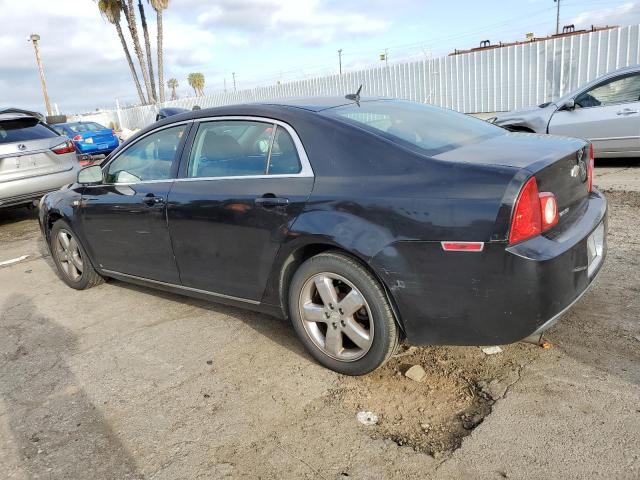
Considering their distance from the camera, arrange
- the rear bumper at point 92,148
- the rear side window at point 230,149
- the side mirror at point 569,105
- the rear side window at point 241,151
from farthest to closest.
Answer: the rear bumper at point 92,148, the side mirror at point 569,105, the rear side window at point 230,149, the rear side window at point 241,151

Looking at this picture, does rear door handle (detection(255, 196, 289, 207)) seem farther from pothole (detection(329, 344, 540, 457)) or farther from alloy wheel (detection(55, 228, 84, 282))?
alloy wheel (detection(55, 228, 84, 282))

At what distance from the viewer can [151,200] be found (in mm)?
3791

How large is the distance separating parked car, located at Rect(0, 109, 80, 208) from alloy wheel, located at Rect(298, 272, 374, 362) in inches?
245

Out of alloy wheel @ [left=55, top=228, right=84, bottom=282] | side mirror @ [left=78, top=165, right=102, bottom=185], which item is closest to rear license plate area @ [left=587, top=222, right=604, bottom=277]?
side mirror @ [left=78, top=165, right=102, bottom=185]

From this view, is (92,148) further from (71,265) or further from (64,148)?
(71,265)

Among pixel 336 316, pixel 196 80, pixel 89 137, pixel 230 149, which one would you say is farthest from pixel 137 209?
pixel 196 80

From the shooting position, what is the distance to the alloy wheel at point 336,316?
112 inches

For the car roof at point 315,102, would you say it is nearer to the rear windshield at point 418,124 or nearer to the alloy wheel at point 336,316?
the rear windshield at point 418,124

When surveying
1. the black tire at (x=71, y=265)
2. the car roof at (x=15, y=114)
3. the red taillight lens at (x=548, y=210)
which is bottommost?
the black tire at (x=71, y=265)

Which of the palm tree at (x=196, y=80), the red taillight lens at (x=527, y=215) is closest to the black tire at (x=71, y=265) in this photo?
the red taillight lens at (x=527, y=215)

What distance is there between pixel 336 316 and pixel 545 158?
139 cm

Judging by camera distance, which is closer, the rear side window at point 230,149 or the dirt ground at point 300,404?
the dirt ground at point 300,404

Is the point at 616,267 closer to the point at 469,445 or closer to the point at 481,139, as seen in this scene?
the point at 481,139

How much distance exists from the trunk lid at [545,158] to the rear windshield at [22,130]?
279 inches
